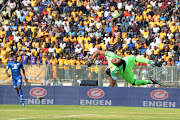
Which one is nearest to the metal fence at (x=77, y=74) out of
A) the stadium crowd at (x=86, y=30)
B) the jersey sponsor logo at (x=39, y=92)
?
the jersey sponsor logo at (x=39, y=92)

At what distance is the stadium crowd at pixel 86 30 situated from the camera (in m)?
30.1

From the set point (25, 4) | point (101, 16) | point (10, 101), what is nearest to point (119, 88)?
point (10, 101)

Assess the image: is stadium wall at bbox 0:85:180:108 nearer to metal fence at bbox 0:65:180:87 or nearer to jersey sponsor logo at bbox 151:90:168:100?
jersey sponsor logo at bbox 151:90:168:100

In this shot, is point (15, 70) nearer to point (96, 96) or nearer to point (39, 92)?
point (39, 92)

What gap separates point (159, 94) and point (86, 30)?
9105 millimetres

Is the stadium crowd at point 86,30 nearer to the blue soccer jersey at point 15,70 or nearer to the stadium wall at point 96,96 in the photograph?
the stadium wall at point 96,96

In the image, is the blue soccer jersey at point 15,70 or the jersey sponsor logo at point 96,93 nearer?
Result: the blue soccer jersey at point 15,70

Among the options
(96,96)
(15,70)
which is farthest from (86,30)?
(15,70)

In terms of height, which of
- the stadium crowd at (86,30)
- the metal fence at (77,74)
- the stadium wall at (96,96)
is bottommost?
the stadium wall at (96,96)

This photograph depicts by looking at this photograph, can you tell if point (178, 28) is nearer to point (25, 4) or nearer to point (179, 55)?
point (179, 55)

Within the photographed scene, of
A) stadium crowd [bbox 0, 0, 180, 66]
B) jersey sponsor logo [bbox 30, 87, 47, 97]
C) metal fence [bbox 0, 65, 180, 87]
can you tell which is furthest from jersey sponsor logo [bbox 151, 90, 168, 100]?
jersey sponsor logo [bbox 30, 87, 47, 97]

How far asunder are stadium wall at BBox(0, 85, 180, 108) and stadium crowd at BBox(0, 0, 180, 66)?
9.04 feet

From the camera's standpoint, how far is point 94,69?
2572cm

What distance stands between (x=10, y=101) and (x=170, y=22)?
12.3 metres
